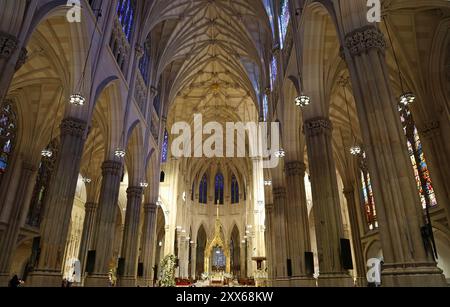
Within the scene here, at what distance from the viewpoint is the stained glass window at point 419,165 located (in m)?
15.6

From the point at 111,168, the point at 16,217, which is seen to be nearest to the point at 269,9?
the point at 111,168

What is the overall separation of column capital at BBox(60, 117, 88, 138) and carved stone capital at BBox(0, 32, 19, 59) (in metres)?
4.70

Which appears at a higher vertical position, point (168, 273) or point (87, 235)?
point (87, 235)

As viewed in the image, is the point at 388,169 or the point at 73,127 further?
the point at 73,127

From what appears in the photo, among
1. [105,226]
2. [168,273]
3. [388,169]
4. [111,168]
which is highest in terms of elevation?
[111,168]

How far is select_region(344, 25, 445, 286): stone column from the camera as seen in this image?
6516 millimetres

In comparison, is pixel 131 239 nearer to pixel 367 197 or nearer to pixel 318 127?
pixel 318 127

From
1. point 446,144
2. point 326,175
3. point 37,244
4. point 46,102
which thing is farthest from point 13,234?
point 446,144

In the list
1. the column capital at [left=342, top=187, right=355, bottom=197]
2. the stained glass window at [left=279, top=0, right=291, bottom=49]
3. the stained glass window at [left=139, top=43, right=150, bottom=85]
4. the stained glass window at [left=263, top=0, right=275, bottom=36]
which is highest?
the stained glass window at [left=263, top=0, right=275, bottom=36]

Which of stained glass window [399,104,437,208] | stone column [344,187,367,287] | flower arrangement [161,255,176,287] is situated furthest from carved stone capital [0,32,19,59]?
stone column [344,187,367,287]

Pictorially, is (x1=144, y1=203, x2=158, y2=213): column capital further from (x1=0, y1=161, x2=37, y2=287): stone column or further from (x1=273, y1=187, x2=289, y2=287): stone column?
(x1=273, y1=187, x2=289, y2=287): stone column

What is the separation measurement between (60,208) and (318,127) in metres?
10.8

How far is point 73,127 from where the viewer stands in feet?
42.3
